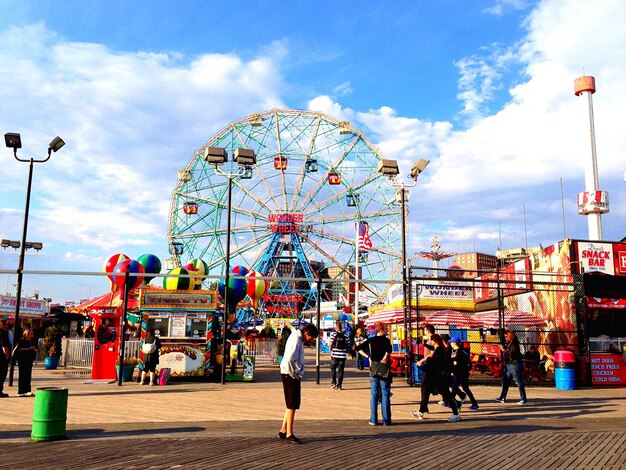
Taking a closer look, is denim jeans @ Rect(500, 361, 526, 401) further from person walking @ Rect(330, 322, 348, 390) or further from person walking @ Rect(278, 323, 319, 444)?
person walking @ Rect(278, 323, 319, 444)

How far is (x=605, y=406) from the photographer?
12.0m

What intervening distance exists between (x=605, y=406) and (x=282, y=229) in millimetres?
40552

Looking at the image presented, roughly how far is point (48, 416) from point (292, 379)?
3440 mm

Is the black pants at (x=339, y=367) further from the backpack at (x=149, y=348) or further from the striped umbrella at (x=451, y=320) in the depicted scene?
the backpack at (x=149, y=348)

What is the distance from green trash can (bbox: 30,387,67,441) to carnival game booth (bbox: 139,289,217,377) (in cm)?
858

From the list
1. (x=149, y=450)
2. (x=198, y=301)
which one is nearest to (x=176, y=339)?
(x=198, y=301)

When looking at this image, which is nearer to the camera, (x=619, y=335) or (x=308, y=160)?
(x=619, y=335)

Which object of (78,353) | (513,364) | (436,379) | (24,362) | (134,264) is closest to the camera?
(436,379)

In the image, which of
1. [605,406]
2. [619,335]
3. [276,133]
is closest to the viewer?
[605,406]

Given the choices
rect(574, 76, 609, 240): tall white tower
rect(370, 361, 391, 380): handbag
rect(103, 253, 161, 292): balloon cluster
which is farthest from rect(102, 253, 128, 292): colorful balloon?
rect(574, 76, 609, 240): tall white tower

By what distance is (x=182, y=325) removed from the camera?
16.7 metres

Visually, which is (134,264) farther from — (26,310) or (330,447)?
(330,447)

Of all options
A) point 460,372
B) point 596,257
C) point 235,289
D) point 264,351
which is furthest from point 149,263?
point 596,257

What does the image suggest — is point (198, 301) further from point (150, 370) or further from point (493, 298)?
point (493, 298)
